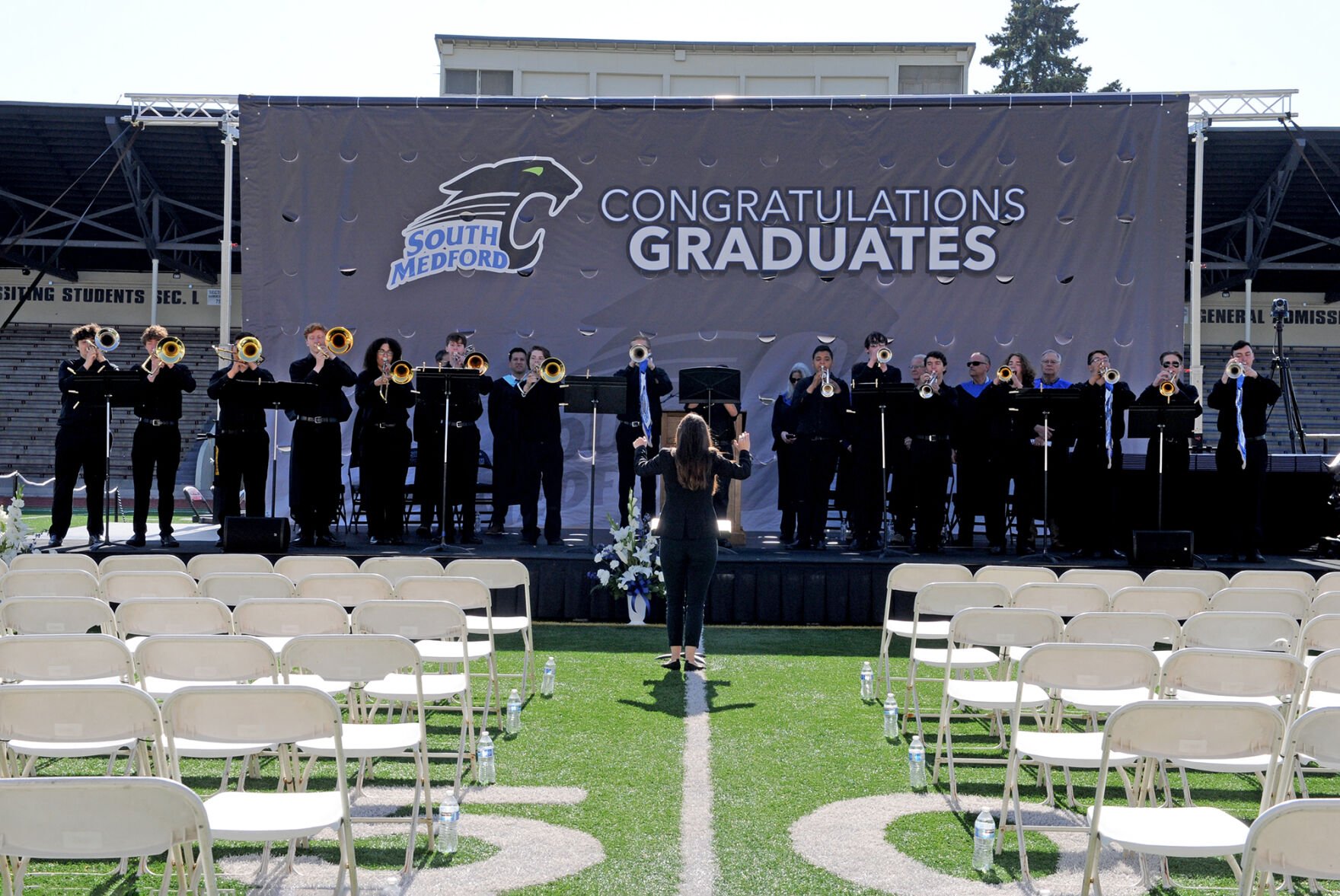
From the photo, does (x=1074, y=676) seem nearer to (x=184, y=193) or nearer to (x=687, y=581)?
(x=687, y=581)

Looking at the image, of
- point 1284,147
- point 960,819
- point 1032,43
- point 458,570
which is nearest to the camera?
point 960,819

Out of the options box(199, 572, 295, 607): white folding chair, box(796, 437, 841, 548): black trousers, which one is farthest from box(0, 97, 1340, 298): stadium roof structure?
box(199, 572, 295, 607): white folding chair

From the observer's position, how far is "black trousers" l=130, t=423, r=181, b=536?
995 cm

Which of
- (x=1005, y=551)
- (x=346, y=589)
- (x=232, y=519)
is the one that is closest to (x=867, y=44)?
(x=1005, y=551)

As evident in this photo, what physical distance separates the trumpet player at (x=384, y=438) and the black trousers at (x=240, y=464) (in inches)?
34.6

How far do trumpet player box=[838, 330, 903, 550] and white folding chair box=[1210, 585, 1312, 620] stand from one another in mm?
4558

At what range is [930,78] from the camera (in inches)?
992

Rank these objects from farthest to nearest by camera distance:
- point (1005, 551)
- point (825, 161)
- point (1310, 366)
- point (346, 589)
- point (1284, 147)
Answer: point (1310, 366), point (1284, 147), point (825, 161), point (1005, 551), point (346, 589)

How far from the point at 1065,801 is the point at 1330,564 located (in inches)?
252

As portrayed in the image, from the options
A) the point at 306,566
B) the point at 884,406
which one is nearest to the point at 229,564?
the point at 306,566

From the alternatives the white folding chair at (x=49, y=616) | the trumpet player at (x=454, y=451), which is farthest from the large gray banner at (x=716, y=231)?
the white folding chair at (x=49, y=616)

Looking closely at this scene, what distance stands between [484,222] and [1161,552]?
7.66 meters

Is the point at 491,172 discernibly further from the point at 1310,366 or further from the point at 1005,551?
the point at 1310,366

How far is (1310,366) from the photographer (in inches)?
1029
